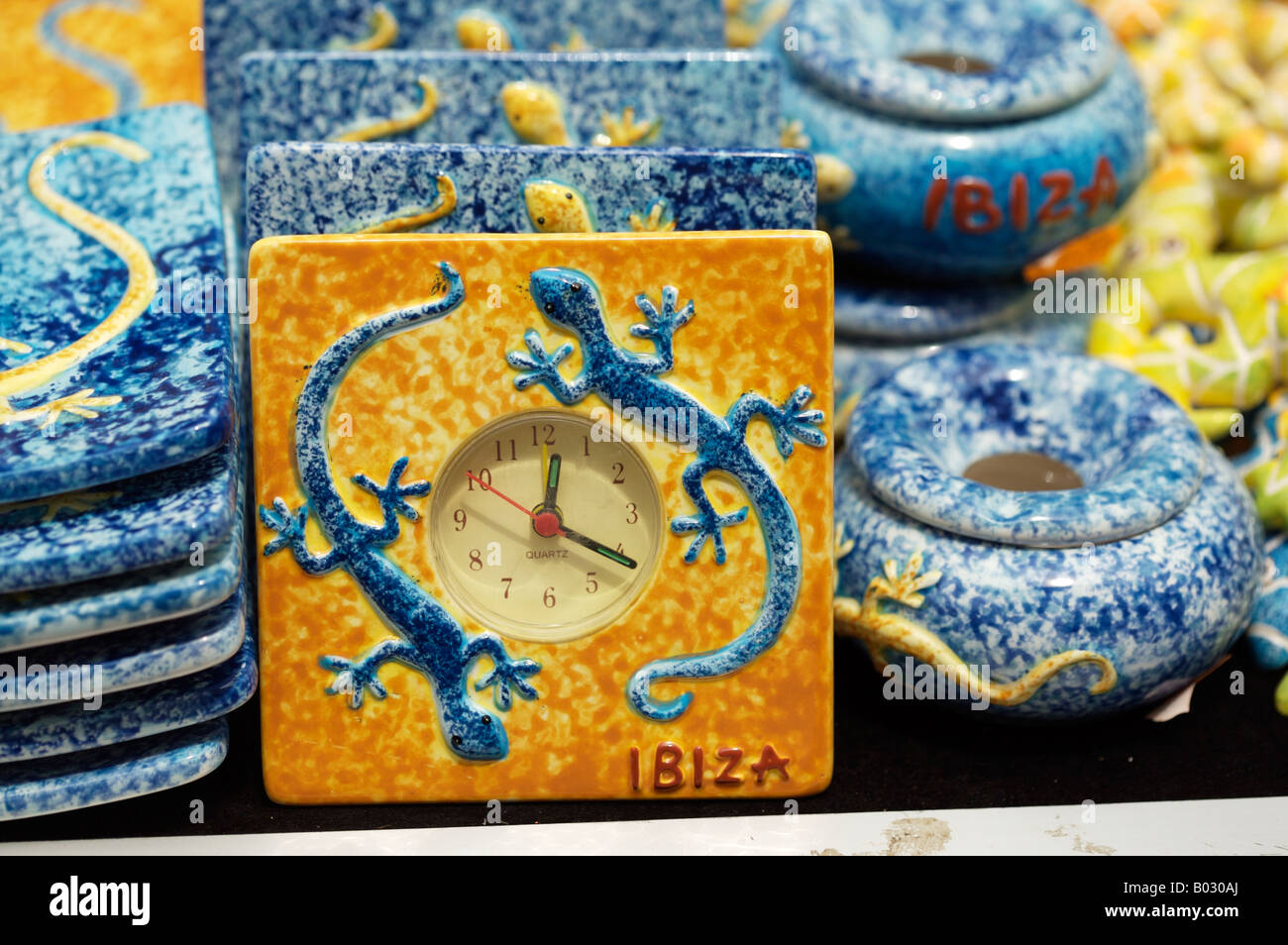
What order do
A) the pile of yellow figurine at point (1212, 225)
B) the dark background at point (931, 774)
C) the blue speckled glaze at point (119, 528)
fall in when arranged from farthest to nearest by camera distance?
1. the pile of yellow figurine at point (1212, 225)
2. the dark background at point (931, 774)
3. the blue speckled glaze at point (119, 528)

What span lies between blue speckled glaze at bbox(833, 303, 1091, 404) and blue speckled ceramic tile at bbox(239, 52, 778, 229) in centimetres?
50

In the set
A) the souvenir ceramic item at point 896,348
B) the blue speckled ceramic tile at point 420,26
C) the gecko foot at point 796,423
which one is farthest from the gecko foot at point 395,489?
the souvenir ceramic item at point 896,348

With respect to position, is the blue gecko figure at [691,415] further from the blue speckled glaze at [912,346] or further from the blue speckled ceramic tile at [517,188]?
the blue speckled glaze at [912,346]

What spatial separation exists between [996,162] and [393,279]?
38.7 inches

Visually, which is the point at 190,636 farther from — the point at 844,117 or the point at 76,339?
the point at 844,117

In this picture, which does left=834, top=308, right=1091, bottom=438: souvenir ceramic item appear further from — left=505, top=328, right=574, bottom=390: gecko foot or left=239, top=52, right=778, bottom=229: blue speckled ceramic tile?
left=505, top=328, right=574, bottom=390: gecko foot

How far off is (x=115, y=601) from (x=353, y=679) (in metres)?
0.28

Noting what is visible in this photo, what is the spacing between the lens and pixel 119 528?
143 centimetres

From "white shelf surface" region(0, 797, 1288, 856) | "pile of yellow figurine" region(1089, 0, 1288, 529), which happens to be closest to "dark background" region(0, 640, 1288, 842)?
"white shelf surface" region(0, 797, 1288, 856)

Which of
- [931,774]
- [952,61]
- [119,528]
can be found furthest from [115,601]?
[952,61]

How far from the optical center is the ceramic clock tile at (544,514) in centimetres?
152

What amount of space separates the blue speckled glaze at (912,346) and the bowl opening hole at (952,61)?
0.40m

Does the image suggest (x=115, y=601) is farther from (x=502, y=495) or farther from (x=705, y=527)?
(x=705, y=527)
